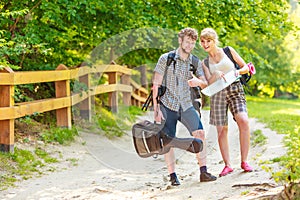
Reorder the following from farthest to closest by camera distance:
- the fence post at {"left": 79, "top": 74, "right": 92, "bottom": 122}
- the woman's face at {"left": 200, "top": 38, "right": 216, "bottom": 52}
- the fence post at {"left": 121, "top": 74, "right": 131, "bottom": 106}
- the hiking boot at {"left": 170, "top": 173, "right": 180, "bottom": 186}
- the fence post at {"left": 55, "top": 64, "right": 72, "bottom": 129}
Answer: the fence post at {"left": 121, "top": 74, "right": 131, "bottom": 106} < the fence post at {"left": 79, "top": 74, "right": 92, "bottom": 122} < the fence post at {"left": 55, "top": 64, "right": 72, "bottom": 129} < the hiking boot at {"left": 170, "top": 173, "right": 180, "bottom": 186} < the woman's face at {"left": 200, "top": 38, "right": 216, "bottom": 52}

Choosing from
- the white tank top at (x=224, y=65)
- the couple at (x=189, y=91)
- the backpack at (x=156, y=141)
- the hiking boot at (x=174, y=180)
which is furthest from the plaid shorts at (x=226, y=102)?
the hiking boot at (x=174, y=180)

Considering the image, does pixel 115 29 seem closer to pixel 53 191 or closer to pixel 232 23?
pixel 232 23

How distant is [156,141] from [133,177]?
48.3 inches

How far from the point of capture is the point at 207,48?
5.83m

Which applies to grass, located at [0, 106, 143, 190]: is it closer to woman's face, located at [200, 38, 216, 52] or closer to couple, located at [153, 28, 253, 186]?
couple, located at [153, 28, 253, 186]

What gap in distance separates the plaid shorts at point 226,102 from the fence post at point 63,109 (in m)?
3.69

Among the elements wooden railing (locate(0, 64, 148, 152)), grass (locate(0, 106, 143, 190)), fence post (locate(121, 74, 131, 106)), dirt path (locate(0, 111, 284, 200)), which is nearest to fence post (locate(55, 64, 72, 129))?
wooden railing (locate(0, 64, 148, 152))

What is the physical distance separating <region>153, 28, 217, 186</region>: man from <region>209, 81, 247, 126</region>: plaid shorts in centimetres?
24

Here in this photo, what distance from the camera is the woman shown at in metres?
5.82

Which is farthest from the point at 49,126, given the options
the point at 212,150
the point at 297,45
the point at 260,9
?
the point at 297,45

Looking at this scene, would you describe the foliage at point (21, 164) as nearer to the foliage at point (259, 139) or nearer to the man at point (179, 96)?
the man at point (179, 96)

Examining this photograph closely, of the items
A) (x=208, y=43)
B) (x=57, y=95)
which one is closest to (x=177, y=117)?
(x=208, y=43)

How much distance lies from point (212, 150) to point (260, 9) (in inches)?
118

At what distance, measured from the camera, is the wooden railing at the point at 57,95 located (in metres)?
7.06
